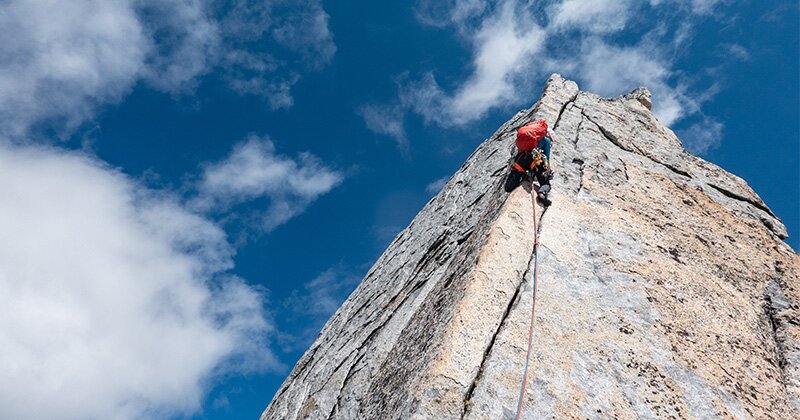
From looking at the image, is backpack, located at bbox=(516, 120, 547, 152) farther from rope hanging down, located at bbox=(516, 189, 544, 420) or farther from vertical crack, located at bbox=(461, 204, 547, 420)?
vertical crack, located at bbox=(461, 204, 547, 420)

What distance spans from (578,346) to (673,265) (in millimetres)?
2595

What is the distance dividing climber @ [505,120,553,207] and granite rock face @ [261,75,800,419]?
0.81ft

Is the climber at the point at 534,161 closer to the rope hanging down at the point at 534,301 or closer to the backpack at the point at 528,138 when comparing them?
the backpack at the point at 528,138

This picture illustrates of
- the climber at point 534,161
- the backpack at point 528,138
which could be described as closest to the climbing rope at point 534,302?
the climber at point 534,161

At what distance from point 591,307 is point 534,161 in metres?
2.59

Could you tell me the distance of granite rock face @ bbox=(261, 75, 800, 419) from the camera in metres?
5.10

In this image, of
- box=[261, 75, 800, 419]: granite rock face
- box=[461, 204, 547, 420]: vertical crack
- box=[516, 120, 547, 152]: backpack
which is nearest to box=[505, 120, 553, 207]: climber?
box=[516, 120, 547, 152]: backpack

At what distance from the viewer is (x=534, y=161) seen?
769 centimetres

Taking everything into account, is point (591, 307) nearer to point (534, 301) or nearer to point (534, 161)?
point (534, 301)

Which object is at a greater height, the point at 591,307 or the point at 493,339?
the point at 591,307

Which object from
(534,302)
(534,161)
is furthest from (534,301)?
(534,161)

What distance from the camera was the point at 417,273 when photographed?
369 inches

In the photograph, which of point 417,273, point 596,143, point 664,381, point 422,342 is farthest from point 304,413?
point 596,143

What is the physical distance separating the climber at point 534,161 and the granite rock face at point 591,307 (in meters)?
0.25
